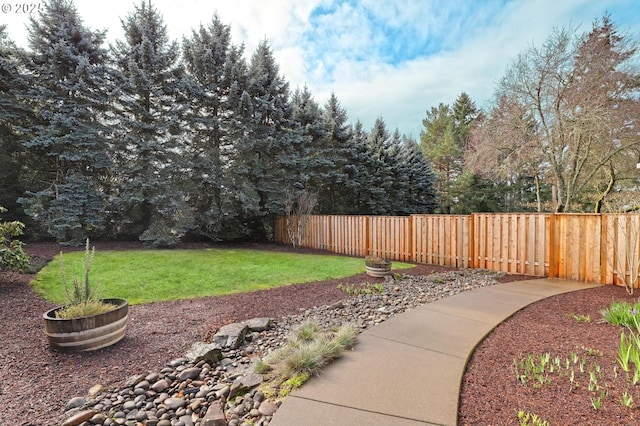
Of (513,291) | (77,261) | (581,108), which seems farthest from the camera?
(581,108)

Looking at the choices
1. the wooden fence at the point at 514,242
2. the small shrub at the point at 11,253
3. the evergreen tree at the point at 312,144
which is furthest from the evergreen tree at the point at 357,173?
the small shrub at the point at 11,253

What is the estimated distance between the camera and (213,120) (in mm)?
11492

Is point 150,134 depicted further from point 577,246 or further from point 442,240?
point 577,246

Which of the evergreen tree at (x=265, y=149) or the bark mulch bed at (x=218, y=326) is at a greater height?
the evergreen tree at (x=265, y=149)

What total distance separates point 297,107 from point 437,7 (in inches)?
313

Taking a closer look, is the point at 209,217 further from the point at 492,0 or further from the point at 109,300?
the point at 492,0

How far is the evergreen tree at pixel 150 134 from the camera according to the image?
10133 mm

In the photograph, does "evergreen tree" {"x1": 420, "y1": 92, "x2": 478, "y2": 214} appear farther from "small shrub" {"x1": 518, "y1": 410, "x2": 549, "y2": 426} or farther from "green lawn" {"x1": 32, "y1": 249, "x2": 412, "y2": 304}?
"small shrub" {"x1": 518, "y1": 410, "x2": 549, "y2": 426}

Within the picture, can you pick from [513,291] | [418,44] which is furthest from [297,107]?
[513,291]

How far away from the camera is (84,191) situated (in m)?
9.79

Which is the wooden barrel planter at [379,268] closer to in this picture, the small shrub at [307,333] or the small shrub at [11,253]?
the small shrub at [307,333]

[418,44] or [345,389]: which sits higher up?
[418,44]

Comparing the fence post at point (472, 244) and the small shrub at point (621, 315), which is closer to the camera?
the small shrub at point (621, 315)

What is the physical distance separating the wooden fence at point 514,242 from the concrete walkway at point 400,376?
2.95 m
